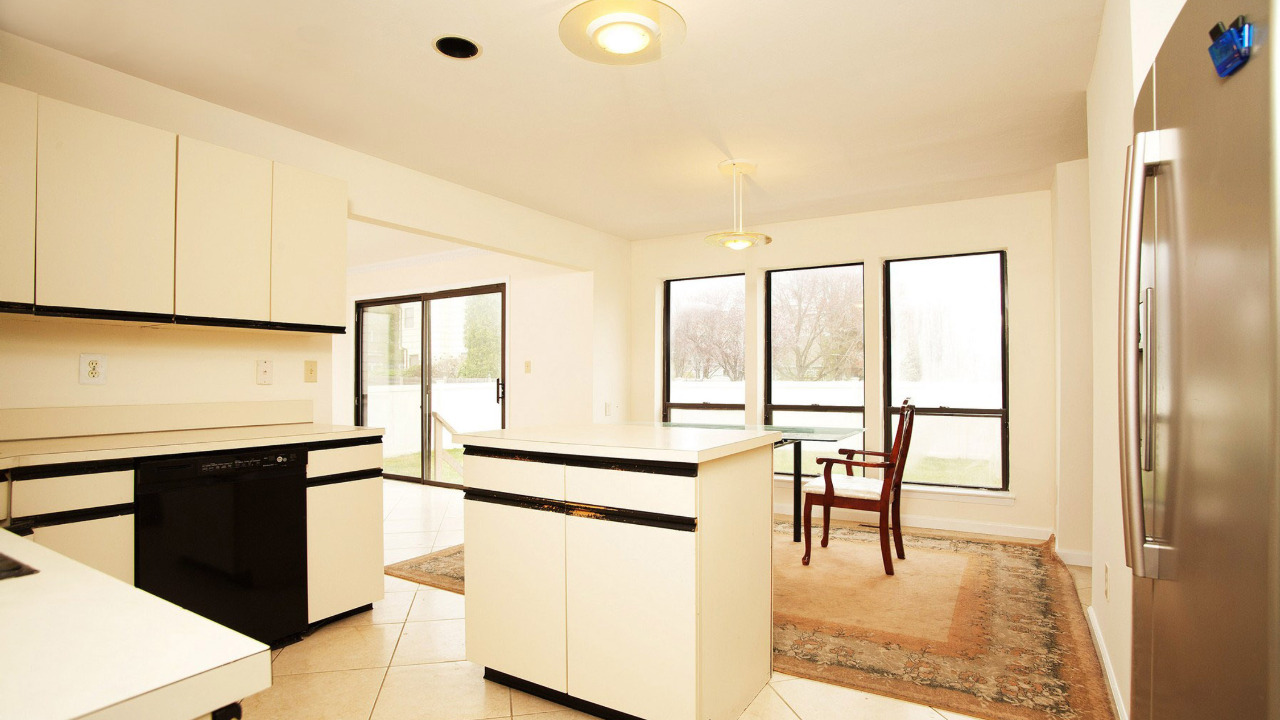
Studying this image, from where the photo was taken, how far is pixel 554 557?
6.71 feet

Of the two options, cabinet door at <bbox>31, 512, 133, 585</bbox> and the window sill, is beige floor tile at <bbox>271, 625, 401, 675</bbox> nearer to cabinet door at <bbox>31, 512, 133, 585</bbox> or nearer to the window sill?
cabinet door at <bbox>31, 512, 133, 585</bbox>

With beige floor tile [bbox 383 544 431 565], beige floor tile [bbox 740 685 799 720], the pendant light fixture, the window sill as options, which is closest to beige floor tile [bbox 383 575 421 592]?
beige floor tile [bbox 383 544 431 565]

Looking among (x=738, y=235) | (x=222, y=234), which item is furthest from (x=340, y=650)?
(x=738, y=235)

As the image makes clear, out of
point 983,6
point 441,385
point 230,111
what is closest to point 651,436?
point 983,6

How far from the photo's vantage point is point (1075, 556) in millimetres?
3797

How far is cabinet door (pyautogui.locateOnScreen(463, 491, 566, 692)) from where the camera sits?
6.71ft

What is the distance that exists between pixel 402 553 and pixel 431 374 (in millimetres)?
2746

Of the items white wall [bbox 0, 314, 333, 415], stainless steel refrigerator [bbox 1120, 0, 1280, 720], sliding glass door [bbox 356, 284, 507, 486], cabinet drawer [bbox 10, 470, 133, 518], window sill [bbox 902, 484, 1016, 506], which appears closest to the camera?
stainless steel refrigerator [bbox 1120, 0, 1280, 720]

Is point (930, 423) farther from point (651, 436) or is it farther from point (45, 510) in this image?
point (45, 510)

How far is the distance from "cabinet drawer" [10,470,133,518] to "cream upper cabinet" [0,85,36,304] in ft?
2.12

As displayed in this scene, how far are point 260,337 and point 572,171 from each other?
1979 mm

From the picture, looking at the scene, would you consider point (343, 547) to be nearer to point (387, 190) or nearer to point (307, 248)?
point (307, 248)

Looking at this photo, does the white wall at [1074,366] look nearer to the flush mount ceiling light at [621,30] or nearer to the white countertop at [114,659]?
the flush mount ceiling light at [621,30]

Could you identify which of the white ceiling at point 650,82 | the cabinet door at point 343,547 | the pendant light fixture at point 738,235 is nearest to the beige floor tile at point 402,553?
the cabinet door at point 343,547
